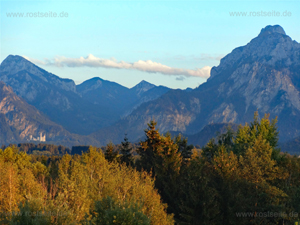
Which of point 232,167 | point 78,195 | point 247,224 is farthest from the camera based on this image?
point 232,167

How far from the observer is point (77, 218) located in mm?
48125

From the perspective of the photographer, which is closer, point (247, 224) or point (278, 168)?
point (247, 224)

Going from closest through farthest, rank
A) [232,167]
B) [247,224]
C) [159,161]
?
[247,224] < [232,167] < [159,161]

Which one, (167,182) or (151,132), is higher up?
(151,132)

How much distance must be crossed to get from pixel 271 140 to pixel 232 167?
45396 millimetres

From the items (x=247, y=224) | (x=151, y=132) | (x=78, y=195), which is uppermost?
(x=151, y=132)

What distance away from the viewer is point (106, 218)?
127 ft

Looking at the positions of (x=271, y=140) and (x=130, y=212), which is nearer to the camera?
(x=130, y=212)

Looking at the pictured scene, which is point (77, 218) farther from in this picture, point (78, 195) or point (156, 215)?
point (156, 215)

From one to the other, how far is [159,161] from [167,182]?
6.63 metres

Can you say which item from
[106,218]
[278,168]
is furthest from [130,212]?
[278,168]

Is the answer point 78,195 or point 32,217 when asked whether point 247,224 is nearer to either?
point 78,195

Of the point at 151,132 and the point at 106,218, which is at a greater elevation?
the point at 151,132

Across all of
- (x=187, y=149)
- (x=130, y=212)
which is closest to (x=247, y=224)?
(x=130, y=212)
